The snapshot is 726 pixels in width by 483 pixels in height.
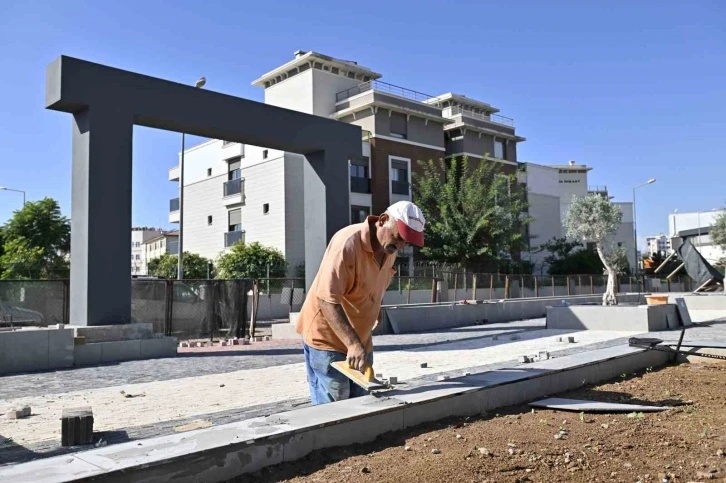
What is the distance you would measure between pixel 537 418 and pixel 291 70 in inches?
1421

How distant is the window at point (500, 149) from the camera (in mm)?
43312

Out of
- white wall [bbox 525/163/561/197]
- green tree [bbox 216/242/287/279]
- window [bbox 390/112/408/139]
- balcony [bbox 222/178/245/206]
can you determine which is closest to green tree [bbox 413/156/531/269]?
window [bbox 390/112/408/139]

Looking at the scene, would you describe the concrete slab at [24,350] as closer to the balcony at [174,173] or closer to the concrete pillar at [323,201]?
the concrete pillar at [323,201]

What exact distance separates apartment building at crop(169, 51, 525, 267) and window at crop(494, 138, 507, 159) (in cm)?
25

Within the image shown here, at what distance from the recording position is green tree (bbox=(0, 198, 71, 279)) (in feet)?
99.6

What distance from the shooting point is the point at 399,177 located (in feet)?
123

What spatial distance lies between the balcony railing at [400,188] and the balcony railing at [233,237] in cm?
972

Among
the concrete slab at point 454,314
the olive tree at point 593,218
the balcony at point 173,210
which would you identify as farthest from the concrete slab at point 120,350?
the balcony at point 173,210

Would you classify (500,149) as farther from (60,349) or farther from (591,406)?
(591,406)

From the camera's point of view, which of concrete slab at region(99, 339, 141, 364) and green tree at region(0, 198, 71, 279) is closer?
concrete slab at region(99, 339, 141, 364)

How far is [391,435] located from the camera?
4117mm

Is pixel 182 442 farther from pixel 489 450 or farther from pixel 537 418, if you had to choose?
pixel 537 418

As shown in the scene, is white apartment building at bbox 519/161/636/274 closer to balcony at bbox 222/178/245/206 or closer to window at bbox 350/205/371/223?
window at bbox 350/205/371/223

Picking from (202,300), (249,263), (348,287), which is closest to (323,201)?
(202,300)
